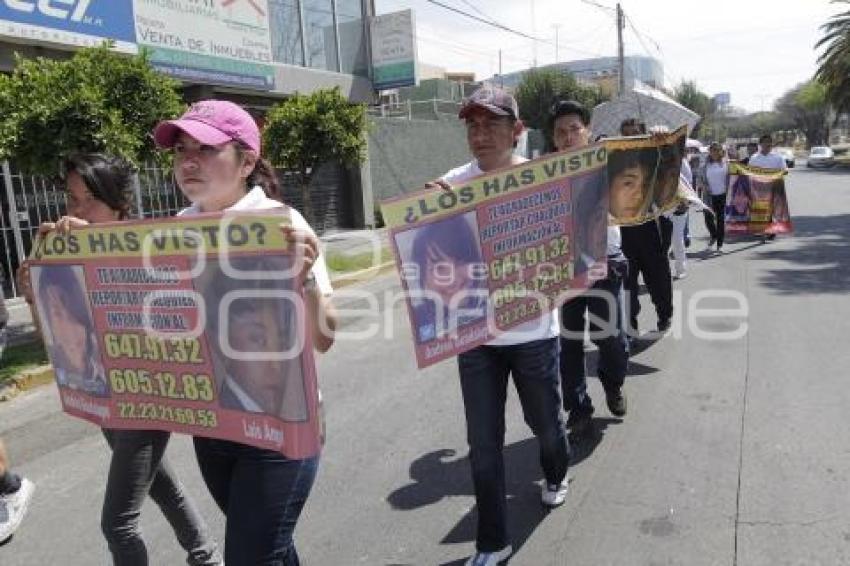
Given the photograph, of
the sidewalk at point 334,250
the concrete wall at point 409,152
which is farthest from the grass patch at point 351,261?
the concrete wall at point 409,152

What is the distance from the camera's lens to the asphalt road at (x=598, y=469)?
3.40m

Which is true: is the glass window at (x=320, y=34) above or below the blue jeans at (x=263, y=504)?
above

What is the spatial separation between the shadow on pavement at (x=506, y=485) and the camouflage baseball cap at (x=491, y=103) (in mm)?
1861

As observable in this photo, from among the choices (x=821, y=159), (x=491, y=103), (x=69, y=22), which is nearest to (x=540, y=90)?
(x=821, y=159)

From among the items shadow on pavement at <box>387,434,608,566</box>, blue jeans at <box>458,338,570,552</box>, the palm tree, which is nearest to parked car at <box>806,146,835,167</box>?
the palm tree

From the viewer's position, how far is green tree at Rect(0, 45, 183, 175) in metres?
7.05

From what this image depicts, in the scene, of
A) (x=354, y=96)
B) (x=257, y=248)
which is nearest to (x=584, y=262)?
(x=257, y=248)

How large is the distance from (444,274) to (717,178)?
427 inches

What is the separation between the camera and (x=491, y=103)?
3.04 metres

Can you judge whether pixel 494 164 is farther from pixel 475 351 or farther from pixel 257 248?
pixel 257 248

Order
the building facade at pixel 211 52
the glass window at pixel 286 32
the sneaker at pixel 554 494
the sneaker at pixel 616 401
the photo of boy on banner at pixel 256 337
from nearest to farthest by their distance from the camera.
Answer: the photo of boy on banner at pixel 256 337 → the sneaker at pixel 554 494 → the sneaker at pixel 616 401 → the building facade at pixel 211 52 → the glass window at pixel 286 32

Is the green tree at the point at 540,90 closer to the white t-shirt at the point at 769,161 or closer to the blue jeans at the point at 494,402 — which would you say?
the white t-shirt at the point at 769,161

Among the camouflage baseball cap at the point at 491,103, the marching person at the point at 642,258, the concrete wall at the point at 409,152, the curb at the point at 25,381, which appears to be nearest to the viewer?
the camouflage baseball cap at the point at 491,103

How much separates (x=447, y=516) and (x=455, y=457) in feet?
2.47
